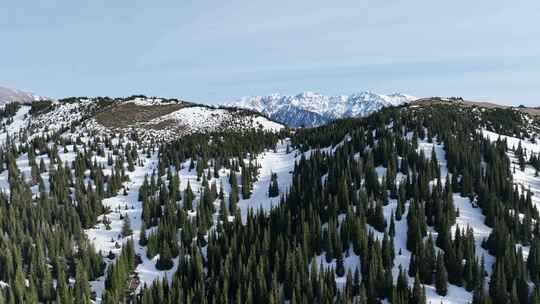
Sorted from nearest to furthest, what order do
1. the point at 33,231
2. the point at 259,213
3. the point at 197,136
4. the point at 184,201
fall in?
1. the point at 33,231
2. the point at 259,213
3. the point at 184,201
4. the point at 197,136

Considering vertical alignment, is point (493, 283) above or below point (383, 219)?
below

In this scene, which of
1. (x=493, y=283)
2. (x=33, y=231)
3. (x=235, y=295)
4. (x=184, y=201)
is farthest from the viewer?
(x=184, y=201)

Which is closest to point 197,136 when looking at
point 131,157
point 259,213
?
point 131,157

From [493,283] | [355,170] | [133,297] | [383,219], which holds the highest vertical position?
[355,170]

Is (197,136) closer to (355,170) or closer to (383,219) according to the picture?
(355,170)

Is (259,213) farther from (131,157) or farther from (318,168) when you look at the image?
(131,157)

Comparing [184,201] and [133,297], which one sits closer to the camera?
[133,297]
